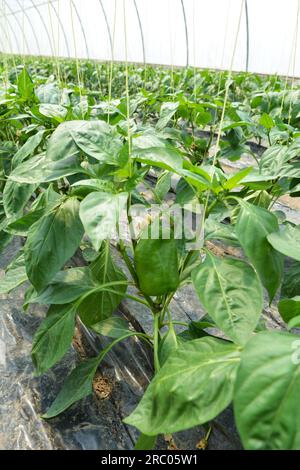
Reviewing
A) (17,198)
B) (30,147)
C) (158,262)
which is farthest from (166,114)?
(158,262)

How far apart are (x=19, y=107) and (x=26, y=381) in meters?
1.29

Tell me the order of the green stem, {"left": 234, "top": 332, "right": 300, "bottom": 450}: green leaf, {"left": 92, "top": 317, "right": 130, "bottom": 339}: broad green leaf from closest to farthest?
{"left": 234, "top": 332, "right": 300, "bottom": 450}: green leaf < the green stem < {"left": 92, "top": 317, "right": 130, "bottom": 339}: broad green leaf

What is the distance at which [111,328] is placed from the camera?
3.61 ft

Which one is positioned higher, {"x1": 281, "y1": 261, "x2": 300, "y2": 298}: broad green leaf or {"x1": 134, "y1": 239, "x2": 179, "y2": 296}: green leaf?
{"x1": 134, "y1": 239, "x2": 179, "y2": 296}: green leaf

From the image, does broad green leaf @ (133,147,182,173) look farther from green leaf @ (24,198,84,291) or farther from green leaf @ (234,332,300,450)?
green leaf @ (234,332,300,450)

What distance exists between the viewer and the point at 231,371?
25.7 inches

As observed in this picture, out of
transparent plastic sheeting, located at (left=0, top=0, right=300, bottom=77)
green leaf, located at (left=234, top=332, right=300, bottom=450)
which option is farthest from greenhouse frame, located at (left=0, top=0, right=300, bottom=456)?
transparent plastic sheeting, located at (left=0, top=0, right=300, bottom=77)

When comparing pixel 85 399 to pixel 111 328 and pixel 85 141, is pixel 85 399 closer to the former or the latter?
pixel 111 328

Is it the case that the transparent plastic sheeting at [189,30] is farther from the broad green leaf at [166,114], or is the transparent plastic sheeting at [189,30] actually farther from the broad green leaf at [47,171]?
the broad green leaf at [47,171]

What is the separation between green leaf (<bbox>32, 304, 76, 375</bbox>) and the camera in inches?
37.9

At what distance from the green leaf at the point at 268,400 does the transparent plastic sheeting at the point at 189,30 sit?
4.42 m

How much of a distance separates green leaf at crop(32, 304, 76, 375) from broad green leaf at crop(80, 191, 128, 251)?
35 centimetres

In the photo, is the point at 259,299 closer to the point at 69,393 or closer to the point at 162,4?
the point at 69,393
